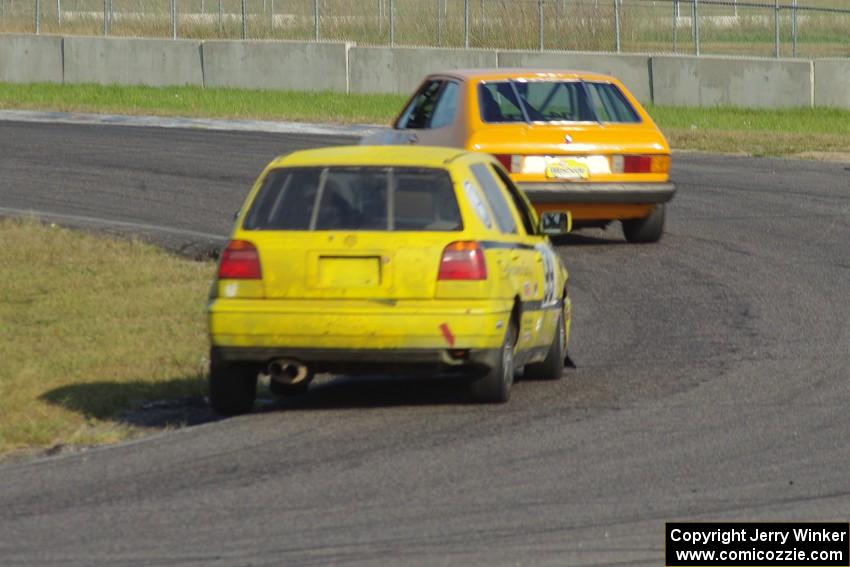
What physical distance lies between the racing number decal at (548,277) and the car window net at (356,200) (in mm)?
Answer: 1037

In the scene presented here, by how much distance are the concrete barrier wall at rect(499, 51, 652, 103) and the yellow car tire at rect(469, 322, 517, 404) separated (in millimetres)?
22820

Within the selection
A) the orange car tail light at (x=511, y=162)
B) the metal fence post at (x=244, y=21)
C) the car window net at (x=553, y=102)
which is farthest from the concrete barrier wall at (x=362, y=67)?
the orange car tail light at (x=511, y=162)

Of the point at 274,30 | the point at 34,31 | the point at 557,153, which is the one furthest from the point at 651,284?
the point at 34,31

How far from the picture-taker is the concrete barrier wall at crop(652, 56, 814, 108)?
30.7 meters

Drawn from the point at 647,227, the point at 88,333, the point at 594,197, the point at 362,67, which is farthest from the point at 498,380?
the point at 362,67

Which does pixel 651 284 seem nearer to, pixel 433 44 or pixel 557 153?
pixel 557 153

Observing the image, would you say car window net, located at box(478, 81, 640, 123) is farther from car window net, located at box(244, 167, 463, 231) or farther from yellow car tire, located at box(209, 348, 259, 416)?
yellow car tire, located at box(209, 348, 259, 416)

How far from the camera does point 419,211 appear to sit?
978 centimetres

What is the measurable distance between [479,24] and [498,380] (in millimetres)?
29749

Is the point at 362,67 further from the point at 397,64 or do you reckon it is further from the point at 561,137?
the point at 561,137

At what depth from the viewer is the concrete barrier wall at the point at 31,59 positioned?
39.5m

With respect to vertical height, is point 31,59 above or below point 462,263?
above

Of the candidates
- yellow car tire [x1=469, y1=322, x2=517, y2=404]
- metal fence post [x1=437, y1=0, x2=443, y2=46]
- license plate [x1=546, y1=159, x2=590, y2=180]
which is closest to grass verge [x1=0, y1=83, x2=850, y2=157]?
metal fence post [x1=437, y1=0, x2=443, y2=46]

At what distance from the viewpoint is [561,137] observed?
1600cm
